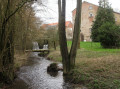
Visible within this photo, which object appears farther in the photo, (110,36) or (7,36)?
(110,36)

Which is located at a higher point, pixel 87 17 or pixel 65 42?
pixel 87 17

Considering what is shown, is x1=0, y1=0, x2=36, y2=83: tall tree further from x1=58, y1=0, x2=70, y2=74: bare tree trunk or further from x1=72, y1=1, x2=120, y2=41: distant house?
x1=72, y1=1, x2=120, y2=41: distant house

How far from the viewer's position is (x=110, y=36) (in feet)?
51.5

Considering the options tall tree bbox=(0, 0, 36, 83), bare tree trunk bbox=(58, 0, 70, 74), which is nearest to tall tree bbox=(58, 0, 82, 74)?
bare tree trunk bbox=(58, 0, 70, 74)

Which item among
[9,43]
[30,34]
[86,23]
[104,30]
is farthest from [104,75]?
[86,23]

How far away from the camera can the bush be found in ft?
49.4

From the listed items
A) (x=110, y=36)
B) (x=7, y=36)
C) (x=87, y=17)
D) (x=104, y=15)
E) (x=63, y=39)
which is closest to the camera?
(x=7, y=36)

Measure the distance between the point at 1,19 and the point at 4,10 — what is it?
443 mm

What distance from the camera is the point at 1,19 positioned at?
552 centimetres

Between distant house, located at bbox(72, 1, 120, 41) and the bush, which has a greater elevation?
distant house, located at bbox(72, 1, 120, 41)

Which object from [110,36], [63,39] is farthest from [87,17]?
[63,39]

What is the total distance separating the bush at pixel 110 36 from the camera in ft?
49.4

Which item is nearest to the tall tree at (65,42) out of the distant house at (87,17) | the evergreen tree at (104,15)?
the evergreen tree at (104,15)

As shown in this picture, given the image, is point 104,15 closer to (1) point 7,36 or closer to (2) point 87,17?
(2) point 87,17
